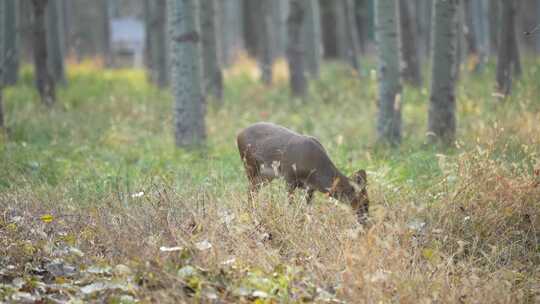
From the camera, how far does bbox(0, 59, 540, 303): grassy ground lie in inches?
198

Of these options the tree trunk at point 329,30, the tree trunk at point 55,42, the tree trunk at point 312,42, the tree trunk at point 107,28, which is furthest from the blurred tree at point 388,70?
the tree trunk at point 329,30

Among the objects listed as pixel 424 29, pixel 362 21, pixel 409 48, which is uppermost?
pixel 409 48

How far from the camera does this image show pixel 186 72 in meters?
10.6

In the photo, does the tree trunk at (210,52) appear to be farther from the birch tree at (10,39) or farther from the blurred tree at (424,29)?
the blurred tree at (424,29)

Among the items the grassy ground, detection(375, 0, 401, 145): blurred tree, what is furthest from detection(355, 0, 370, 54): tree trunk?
the grassy ground

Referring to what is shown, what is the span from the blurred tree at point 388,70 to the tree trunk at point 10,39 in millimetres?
10343

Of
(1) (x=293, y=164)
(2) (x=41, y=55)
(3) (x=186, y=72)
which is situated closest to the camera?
(1) (x=293, y=164)

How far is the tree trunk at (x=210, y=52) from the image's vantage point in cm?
1543

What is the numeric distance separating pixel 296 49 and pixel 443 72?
5919 mm

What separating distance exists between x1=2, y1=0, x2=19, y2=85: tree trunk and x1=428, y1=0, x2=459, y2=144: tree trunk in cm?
1112

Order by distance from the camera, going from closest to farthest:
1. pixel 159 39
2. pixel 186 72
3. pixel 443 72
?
pixel 443 72
pixel 186 72
pixel 159 39

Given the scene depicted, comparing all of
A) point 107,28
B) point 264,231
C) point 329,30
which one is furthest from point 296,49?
point 329,30

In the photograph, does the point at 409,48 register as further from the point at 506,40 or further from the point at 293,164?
the point at 293,164

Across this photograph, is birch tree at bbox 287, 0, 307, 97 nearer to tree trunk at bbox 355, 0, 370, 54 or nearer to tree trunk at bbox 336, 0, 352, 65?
tree trunk at bbox 336, 0, 352, 65
